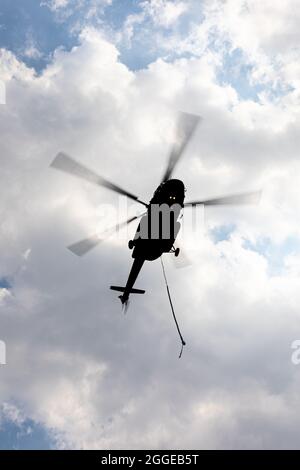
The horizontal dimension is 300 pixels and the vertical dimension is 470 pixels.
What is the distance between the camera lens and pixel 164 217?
22.3 m

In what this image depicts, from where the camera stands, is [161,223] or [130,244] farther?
[130,244]

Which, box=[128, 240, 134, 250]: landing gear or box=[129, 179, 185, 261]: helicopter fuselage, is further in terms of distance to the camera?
box=[128, 240, 134, 250]: landing gear

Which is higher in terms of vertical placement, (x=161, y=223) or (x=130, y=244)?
(x=130, y=244)

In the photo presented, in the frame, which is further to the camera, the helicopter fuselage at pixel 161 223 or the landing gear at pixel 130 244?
the landing gear at pixel 130 244
